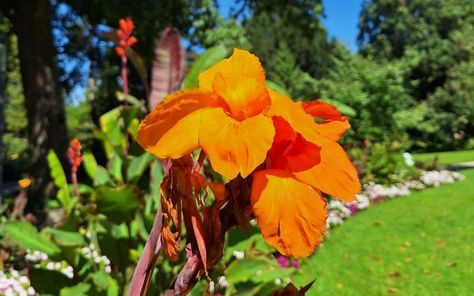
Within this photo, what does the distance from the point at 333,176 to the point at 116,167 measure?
2763 millimetres

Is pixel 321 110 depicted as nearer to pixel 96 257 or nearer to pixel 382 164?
pixel 96 257

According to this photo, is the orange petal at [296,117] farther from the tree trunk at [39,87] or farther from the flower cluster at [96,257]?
the tree trunk at [39,87]

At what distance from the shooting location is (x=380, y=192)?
10625mm

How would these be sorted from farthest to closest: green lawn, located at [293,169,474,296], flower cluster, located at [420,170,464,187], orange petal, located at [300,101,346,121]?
flower cluster, located at [420,170,464,187] < green lawn, located at [293,169,474,296] < orange petal, located at [300,101,346,121]

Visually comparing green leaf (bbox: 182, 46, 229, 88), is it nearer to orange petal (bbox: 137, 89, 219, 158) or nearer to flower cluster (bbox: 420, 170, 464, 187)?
orange petal (bbox: 137, 89, 219, 158)

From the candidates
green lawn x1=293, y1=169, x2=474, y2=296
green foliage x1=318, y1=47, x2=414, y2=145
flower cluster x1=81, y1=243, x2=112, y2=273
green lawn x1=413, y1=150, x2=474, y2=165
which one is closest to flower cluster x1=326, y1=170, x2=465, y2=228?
green lawn x1=293, y1=169, x2=474, y2=296

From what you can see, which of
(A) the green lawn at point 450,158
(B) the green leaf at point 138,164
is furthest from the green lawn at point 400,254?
(A) the green lawn at point 450,158

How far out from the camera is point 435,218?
8.55m

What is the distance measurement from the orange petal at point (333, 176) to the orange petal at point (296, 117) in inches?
1.0

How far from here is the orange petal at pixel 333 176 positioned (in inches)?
24.6

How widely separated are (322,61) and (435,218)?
120ft

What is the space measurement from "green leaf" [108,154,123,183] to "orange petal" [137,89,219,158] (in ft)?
8.56

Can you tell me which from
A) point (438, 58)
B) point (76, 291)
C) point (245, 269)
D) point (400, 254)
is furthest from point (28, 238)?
point (438, 58)

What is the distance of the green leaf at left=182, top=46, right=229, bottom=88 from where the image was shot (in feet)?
12.7
